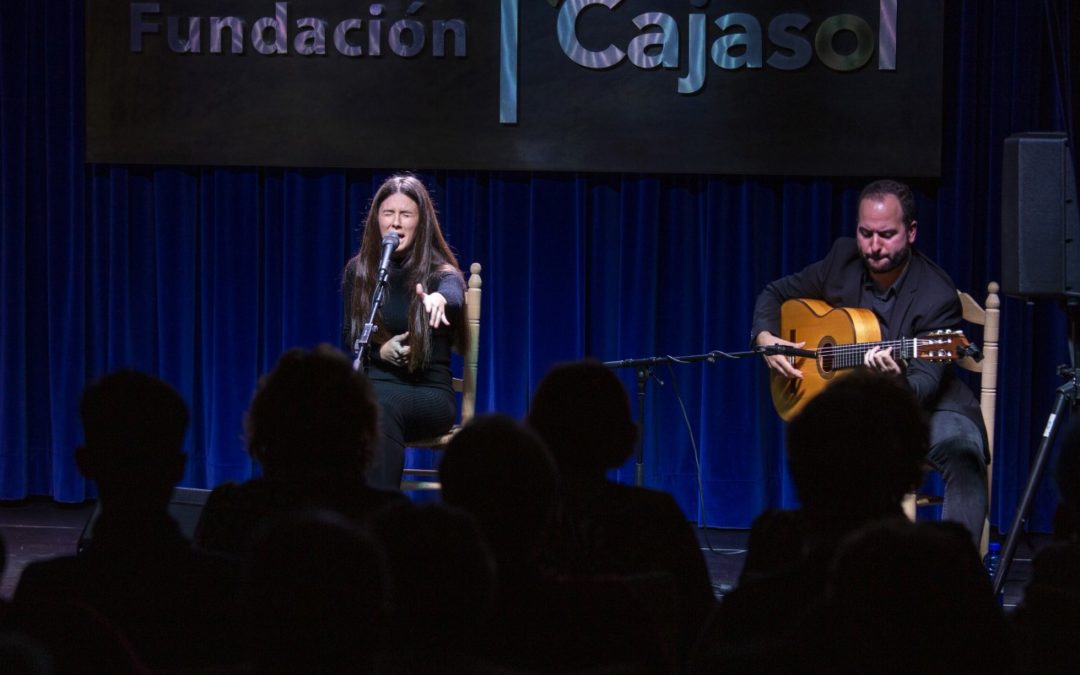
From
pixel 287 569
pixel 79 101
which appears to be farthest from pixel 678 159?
pixel 287 569

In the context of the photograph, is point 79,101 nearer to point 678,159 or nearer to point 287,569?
point 678,159

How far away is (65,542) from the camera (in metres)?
4.34

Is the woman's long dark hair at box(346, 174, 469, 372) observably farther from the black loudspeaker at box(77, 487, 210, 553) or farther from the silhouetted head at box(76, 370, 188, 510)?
the silhouetted head at box(76, 370, 188, 510)

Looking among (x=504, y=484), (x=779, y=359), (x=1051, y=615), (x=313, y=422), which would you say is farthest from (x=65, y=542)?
(x=1051, y=615)

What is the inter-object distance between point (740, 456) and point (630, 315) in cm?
74

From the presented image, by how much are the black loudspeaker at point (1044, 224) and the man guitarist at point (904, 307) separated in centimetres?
33

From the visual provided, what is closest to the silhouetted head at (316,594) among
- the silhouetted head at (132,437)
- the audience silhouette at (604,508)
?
the silhouetted head at (132,437)

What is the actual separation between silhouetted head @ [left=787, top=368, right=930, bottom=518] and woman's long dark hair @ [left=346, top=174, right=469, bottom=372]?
97.4 inches

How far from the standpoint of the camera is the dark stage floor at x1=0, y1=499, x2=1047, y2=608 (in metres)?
3.89

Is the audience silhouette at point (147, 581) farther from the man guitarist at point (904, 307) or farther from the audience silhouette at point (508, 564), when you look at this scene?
the man guitarist at point (904, 307)

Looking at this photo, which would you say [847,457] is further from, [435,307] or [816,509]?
[435,307]

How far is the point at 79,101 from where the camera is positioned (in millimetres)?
5008

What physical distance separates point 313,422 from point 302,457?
0.19ft

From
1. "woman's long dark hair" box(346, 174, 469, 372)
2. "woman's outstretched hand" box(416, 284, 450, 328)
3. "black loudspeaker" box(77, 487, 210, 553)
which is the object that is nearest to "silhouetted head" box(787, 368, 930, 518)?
"black loudspeaker" box(77, 487, 210, 553)
